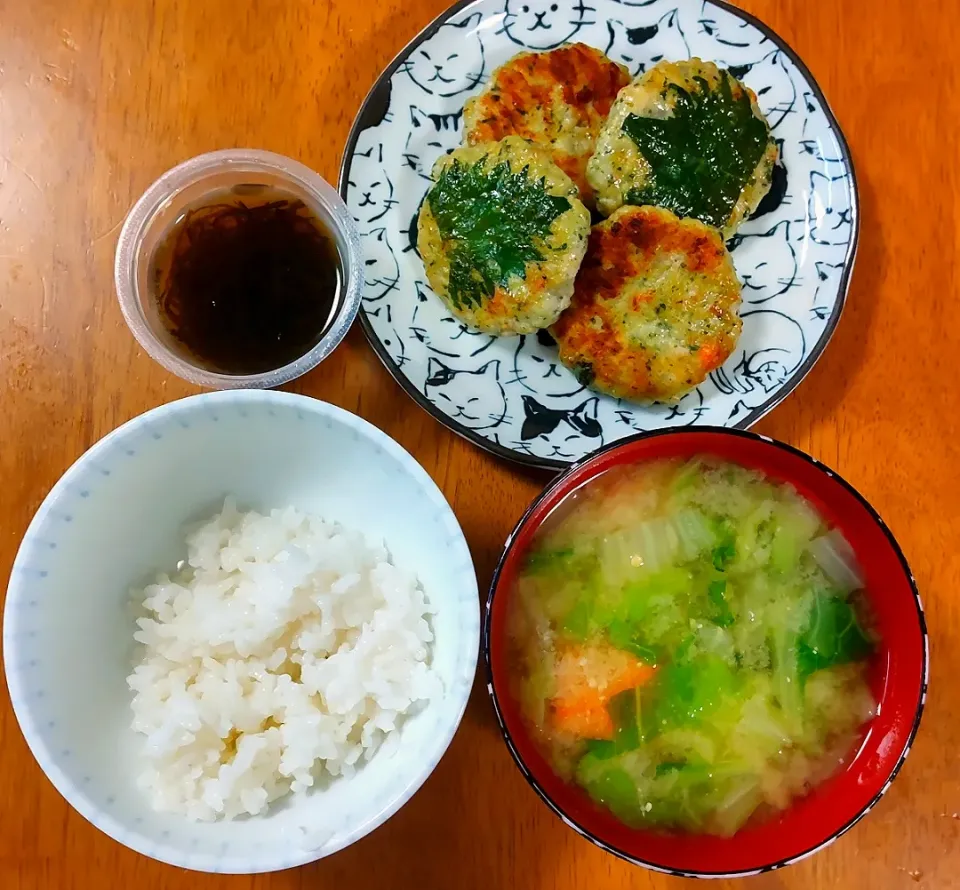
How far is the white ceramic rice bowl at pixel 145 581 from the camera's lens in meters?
1.17

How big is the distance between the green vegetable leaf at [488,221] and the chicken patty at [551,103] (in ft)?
0.41

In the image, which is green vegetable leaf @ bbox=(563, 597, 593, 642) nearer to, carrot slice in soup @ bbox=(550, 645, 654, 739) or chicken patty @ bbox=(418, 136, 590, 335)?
carrot slice in soup @ bbox=(550, 645, 654, 739)

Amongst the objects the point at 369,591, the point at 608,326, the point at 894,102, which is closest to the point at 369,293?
the point at 608,326

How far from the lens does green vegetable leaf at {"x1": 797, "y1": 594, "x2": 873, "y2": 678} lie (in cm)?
128

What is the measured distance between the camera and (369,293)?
5.16 ft

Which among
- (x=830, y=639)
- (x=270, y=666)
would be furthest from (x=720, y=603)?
(x=270, y=666)

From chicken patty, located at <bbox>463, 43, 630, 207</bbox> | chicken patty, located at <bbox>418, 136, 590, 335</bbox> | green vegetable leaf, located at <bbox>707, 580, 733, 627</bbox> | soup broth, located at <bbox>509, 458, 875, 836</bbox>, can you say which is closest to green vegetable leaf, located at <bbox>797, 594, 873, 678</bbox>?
soup broth, located at <bbox>509, 458, 875, 836</bbox>

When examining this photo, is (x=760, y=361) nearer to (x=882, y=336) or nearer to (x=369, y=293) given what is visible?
(x=882, y=336)

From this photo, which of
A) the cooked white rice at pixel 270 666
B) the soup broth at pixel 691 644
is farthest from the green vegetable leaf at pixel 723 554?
the cooked white rice at pixel 270 666

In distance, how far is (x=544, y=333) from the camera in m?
1.62

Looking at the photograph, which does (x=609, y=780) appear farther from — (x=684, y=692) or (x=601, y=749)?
(x=684, y=692)

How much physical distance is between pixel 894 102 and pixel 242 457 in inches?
58.0

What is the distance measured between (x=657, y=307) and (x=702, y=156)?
0.30 m

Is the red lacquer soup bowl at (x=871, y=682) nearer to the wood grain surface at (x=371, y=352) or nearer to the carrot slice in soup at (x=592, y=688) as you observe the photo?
the carrot slice in soup at (x=592, y=688)
